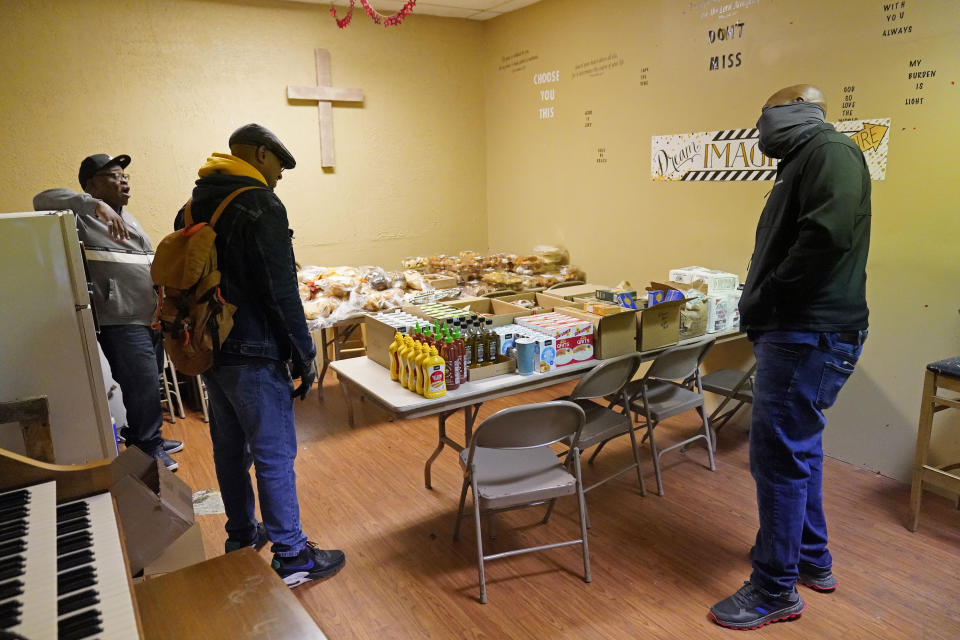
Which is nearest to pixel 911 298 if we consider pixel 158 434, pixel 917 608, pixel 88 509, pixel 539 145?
pixel 917 608

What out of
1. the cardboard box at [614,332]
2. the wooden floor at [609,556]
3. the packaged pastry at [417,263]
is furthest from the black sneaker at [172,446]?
the cardboard box at [614,332]

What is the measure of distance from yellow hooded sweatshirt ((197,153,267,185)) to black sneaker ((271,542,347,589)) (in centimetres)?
151

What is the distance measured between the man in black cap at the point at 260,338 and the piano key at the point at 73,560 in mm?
1138

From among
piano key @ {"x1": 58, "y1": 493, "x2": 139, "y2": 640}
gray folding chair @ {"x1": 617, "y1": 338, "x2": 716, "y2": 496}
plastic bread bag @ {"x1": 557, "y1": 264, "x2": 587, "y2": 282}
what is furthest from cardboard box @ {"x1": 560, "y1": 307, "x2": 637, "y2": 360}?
piano key @ {"x1": 58, "y1": 493, "x2": 139, "y2": 640}

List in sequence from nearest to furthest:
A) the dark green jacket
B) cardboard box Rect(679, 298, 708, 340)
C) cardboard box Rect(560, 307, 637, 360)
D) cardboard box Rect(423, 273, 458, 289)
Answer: the dark green jacket
cardboard box Rect(560, 307, 637, 360)
cardboard box Rect(679, 298, 708, 340)
cardboard box Rect(423, 273, 458, 289)

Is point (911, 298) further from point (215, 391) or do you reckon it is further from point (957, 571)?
point (215, 391)

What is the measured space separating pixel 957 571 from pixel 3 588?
3228 mm

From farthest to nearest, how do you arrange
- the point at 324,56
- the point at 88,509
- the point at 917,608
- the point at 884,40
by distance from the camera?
the point at 324,56, the point at 884,40, the point at 917,608, the point at 88,509

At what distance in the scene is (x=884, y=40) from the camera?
3109mm

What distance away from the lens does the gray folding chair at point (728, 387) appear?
136 inches

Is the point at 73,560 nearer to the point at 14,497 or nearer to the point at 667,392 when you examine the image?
the point at 14,497

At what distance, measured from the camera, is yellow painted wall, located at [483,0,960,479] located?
3.05 metres

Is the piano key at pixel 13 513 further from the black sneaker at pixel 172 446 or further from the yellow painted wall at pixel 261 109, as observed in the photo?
the yellow painted wall at pixel 261 109

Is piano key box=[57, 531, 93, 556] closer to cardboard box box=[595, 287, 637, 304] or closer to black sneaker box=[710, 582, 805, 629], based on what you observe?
black sneaker box=[710, 582, 805, 629]
